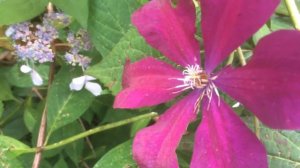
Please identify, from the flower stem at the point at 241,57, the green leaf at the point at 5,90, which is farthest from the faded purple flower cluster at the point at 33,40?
the flower stem at the point at 241,57

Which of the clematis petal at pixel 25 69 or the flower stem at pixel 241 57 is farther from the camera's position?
the clematis petal at pixel 25 69

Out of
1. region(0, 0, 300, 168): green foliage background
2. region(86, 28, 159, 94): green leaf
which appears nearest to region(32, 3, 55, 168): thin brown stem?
region(0, 0, 300, 168): green foliage background

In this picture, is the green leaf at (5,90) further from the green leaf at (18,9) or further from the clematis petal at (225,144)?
the clematis petal at (225,144)

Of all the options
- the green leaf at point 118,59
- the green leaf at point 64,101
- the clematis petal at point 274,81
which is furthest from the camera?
the green leaf at point 64,101

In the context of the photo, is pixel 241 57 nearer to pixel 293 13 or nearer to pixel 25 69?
pixel 293 13

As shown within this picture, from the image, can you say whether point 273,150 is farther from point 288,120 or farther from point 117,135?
point 117,135

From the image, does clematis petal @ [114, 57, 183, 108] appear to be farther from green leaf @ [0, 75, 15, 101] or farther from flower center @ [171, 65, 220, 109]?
green leaf @ [0, 75, 15, 101]
